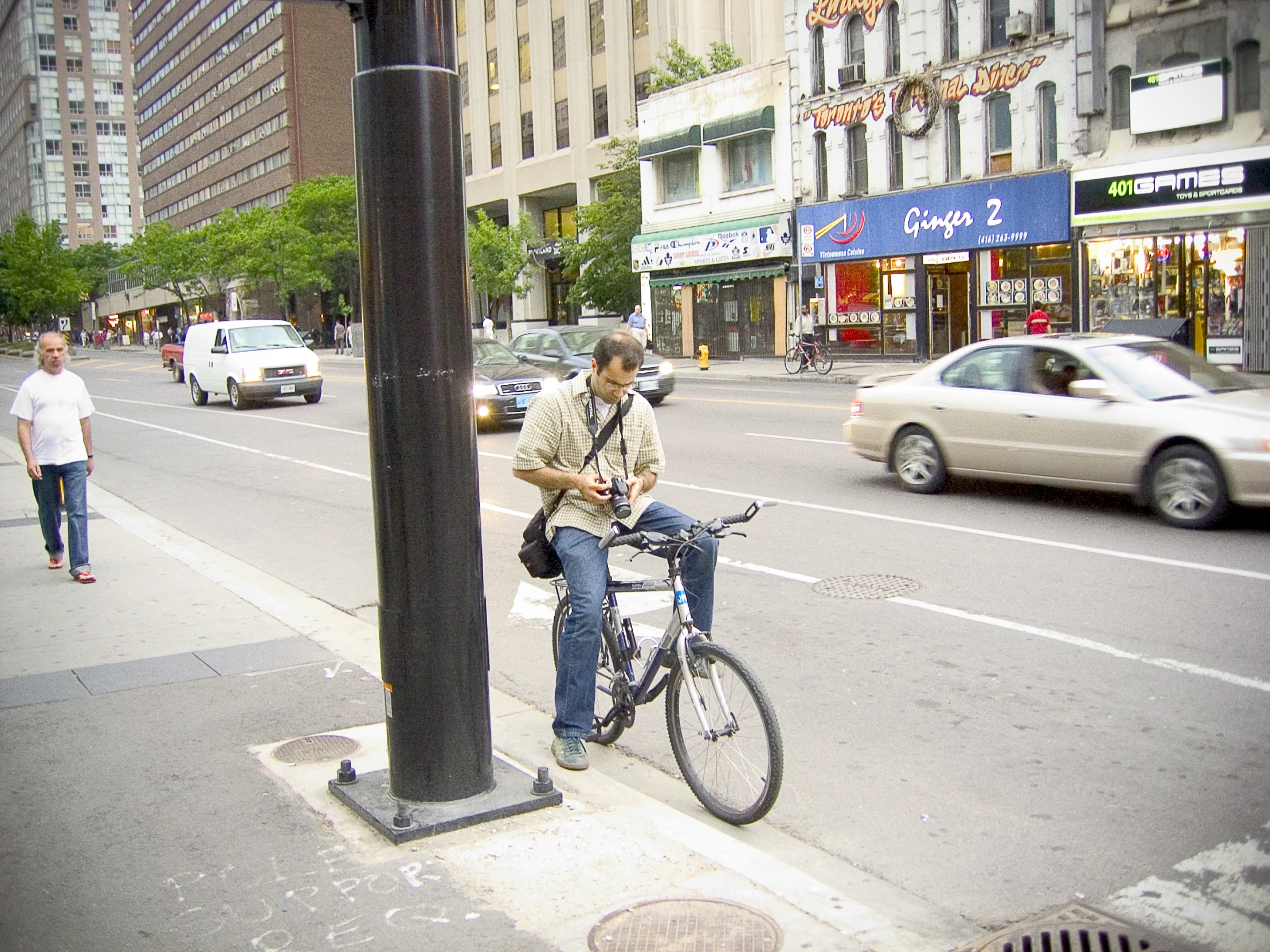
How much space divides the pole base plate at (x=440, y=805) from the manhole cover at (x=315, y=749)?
0.47m

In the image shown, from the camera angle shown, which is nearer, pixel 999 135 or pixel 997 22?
pixel 997 22

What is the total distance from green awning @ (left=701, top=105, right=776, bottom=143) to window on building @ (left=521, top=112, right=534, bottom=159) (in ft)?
60.8

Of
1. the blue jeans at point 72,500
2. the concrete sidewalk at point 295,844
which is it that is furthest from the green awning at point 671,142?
the concrete sidewalk at point 295,844

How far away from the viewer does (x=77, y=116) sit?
515ft

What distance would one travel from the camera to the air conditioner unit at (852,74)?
3322cm

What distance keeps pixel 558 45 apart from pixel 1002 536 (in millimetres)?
48743

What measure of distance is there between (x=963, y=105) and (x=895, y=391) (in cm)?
2138

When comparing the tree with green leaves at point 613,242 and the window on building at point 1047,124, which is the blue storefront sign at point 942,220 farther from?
the tree with green leaves at point 613,242

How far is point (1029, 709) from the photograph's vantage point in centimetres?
559

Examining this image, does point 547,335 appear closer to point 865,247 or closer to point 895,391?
point 895,391

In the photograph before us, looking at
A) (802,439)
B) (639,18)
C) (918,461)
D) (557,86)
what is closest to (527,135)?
(557,86)

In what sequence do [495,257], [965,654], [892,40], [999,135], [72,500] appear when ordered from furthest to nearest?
[495,257]
[892,40]
[999,135]
[72,500]
[965,654]

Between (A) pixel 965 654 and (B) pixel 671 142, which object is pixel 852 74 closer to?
(B) pixel 671 142

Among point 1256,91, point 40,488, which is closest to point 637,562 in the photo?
point 40,488
